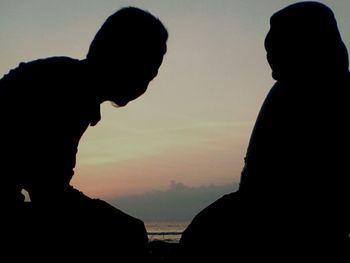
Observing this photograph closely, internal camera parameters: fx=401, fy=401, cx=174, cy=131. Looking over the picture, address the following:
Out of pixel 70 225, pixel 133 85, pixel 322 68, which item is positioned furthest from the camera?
pixel 133 85

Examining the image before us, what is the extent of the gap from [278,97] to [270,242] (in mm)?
799

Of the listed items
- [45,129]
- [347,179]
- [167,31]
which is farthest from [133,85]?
[347,179]

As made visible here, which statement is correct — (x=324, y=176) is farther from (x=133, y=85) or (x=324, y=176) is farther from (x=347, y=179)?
(x=133, y=85)

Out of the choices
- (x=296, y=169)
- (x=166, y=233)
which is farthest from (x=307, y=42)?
(x=166, y=233)

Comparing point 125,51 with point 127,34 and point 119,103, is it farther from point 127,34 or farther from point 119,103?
point 119,103

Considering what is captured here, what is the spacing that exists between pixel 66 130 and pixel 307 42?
1494 mm

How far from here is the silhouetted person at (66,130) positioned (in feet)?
7.47

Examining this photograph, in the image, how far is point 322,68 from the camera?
7.45 feet

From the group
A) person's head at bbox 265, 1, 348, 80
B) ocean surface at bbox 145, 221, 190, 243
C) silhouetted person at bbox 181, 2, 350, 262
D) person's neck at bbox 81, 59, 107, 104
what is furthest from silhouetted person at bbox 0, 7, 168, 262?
ocean surface at bbox 145, 221, 190, 243

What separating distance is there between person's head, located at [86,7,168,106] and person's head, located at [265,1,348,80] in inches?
33.6

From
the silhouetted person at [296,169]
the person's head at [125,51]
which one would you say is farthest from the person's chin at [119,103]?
the silhouetted person at [296,169]

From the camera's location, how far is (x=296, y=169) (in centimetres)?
219

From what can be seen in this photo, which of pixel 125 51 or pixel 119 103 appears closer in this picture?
pixel 125 51

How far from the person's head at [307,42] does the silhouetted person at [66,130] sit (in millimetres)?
886
